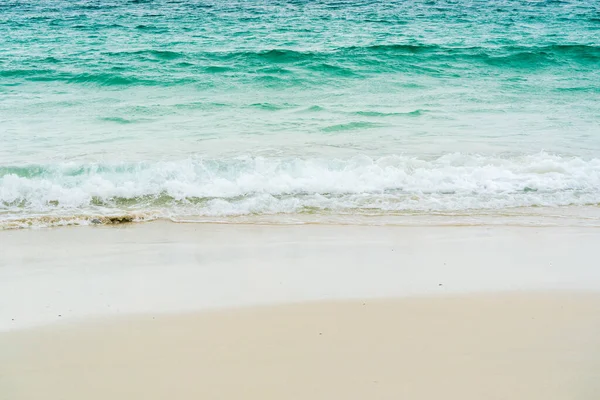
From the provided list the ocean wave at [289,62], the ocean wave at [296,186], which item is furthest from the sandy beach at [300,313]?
the ocean wave at [289,62]

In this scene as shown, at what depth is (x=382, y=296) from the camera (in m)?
3.56

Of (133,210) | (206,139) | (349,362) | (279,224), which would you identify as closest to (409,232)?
(279,224)

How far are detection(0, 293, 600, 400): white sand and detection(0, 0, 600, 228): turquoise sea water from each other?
1.78m

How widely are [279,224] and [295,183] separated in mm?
942

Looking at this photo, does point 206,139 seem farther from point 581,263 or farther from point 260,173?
point 581,263

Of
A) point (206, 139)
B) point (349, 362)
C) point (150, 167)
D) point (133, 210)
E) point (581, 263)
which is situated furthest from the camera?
point (206, 139)

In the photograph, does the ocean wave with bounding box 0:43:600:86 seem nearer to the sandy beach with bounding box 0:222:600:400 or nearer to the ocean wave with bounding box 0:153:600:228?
the ocean wave with bounding box 0:153:600:228

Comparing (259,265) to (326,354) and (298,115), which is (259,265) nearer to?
(326,354)

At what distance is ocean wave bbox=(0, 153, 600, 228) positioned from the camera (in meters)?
5.32

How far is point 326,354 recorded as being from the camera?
295 centimetres

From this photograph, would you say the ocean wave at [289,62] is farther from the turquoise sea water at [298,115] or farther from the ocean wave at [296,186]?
the ocean wave at [296,186]

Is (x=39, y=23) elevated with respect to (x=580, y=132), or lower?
elevated

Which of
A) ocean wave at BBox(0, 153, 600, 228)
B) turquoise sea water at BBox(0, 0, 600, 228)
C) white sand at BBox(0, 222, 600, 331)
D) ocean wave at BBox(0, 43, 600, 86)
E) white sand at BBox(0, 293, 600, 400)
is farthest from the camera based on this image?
ocean wave at BBox(0, 43, 600, 86)

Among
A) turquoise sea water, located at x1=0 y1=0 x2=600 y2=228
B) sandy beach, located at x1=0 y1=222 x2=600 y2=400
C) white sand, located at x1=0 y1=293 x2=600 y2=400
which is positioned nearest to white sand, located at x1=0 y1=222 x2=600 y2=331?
sandy beach, located at x1=0 y1=222 x2=600 y2=400
